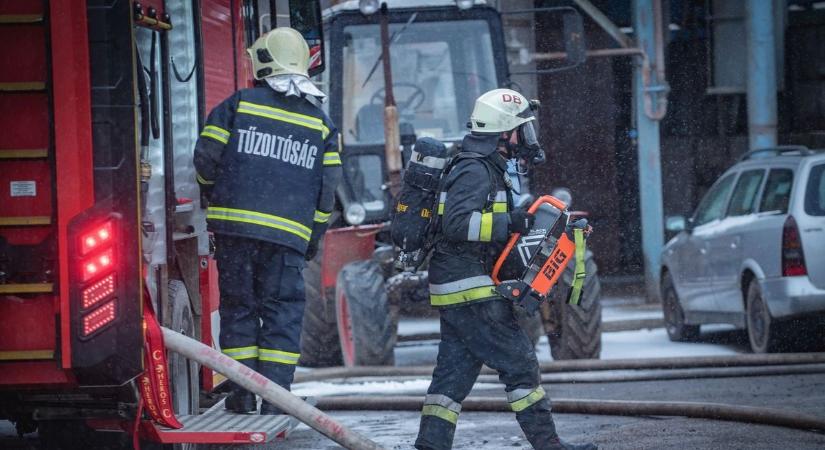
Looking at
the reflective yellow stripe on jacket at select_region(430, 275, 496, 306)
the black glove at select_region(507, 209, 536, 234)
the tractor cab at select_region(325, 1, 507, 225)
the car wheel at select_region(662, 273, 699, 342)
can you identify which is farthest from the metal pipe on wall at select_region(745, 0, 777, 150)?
the reflective yellow stripe on jacket at select_region(430, 275, 496, 306)

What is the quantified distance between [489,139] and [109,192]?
6.87ft

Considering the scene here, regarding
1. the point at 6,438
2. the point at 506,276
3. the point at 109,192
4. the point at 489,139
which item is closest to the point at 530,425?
the point at 506,276

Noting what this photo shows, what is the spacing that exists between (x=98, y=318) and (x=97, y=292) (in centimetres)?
10

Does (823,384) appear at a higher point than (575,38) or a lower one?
lower

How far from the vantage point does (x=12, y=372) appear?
5738mm

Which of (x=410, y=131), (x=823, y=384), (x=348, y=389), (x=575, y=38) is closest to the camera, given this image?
(x=823, y=384)

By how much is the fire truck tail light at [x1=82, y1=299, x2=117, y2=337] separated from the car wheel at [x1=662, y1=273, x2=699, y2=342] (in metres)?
8.74

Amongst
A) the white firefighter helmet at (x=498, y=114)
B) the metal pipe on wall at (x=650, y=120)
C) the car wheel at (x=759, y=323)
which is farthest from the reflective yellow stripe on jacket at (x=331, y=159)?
the metal pipe on wall at (x=650, y=120)

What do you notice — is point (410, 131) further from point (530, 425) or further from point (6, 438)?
point (530, 425)

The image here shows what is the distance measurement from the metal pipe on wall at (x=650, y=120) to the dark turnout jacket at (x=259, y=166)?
10.7 m

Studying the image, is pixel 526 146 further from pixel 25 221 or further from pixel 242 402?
pixel 25 221

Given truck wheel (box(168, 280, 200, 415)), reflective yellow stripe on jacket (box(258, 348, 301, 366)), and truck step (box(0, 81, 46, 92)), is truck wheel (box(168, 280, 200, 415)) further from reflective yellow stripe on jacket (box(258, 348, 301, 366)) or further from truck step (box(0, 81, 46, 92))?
truck step (box(0, 81, 46, 92))

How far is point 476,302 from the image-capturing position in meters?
6.93

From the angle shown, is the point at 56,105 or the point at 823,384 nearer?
the point at 56,105
